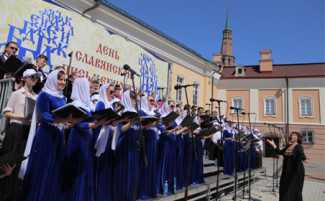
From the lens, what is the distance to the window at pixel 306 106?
23.6 metres

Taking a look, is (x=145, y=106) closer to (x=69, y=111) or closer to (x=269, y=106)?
(x=69, y=111)

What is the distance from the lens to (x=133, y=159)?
4023mm

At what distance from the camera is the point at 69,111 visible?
2844mm

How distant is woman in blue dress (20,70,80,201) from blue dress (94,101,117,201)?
0.65m

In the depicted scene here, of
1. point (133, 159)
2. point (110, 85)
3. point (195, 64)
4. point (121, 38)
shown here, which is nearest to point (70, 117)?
point (110, 85)

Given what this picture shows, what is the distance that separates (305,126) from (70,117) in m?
25.7

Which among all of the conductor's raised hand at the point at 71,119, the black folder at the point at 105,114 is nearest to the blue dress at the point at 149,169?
the black folder at the point at 105,114

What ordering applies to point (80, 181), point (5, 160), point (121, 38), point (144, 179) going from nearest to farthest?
1. point (5, 160)
2. point (80, 181)
3. point (144, 179)
4. point (121, 38)

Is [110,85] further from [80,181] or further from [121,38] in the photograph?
[121,38]

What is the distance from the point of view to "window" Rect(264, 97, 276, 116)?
2491 centimetres

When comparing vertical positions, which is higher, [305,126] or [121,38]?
[121,38]

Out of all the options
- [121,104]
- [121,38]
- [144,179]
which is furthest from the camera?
[121,38]

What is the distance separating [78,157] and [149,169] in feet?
5.33

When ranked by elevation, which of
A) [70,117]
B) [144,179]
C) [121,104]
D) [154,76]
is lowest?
[144,179]
